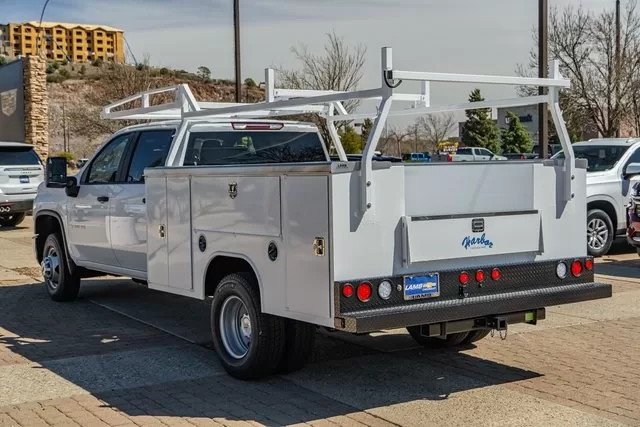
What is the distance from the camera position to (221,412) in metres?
5.82

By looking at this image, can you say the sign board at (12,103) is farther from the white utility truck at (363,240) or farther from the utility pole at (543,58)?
the white utility truck at (363,240)

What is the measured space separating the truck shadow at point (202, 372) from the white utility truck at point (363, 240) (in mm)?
321

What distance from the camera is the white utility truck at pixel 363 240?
5.58m

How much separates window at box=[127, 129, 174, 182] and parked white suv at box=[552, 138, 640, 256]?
7.89m

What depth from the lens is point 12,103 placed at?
32.3m

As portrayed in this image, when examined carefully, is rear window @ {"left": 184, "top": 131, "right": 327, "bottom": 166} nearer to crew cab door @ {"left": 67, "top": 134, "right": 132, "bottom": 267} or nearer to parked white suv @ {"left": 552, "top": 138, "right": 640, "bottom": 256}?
crew cab door @ {"left": 67, "top": 134, "right": 132, "bottom": 267}

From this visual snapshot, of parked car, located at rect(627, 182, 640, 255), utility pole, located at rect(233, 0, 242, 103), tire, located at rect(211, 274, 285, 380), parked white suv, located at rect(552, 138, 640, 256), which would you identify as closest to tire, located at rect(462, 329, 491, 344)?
tire, located at rect(211, 274, 285, 380)

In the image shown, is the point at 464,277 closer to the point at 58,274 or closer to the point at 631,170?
the point at 58,274

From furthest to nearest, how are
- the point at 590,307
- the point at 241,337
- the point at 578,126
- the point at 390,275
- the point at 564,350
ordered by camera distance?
the point at 578,126, the point at 590,307, the point at 564,350, the point at 241,337, the point at 390,275

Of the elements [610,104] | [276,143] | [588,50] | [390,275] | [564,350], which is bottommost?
[564,350]

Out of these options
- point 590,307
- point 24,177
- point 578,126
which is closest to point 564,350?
point 590,307

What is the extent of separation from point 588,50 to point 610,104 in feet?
7.12

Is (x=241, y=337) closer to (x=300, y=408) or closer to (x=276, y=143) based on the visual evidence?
(x=300, y=408)

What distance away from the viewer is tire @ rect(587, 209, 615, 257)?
547 inches
